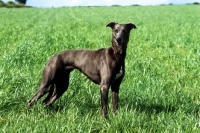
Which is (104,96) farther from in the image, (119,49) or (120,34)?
(120,34)

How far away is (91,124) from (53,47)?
703 centimetres

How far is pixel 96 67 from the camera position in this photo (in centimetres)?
546

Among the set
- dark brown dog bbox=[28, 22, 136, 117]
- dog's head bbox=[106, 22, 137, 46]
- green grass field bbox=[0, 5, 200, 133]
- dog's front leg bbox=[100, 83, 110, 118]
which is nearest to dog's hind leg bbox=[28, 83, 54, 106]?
dark brown dog bbox=[28, 22, 136, 117]

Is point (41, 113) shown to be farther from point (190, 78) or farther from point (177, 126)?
point (190, 78)

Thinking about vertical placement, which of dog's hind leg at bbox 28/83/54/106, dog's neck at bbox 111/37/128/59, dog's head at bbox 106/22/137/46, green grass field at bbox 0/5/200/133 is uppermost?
dog's head at bbox 106/22/137/46

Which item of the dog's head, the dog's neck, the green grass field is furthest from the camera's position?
the dog's neck

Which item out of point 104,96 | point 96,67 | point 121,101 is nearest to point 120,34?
point 96,67

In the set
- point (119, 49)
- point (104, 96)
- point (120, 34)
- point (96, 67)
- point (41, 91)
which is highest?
point (120, 34)

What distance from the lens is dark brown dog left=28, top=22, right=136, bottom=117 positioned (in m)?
5.18

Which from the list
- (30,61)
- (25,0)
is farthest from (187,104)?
(25,0)

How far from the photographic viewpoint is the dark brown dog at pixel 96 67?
17.0 feet

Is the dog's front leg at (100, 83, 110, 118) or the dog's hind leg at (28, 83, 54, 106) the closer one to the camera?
the dog's front leg at (100, 83, 110, 118)

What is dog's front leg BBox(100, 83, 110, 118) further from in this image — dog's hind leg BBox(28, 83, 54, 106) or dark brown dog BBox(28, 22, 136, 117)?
dog's hind leg BBox(28, 83, 54, 106)

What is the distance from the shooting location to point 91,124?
15.7ft
